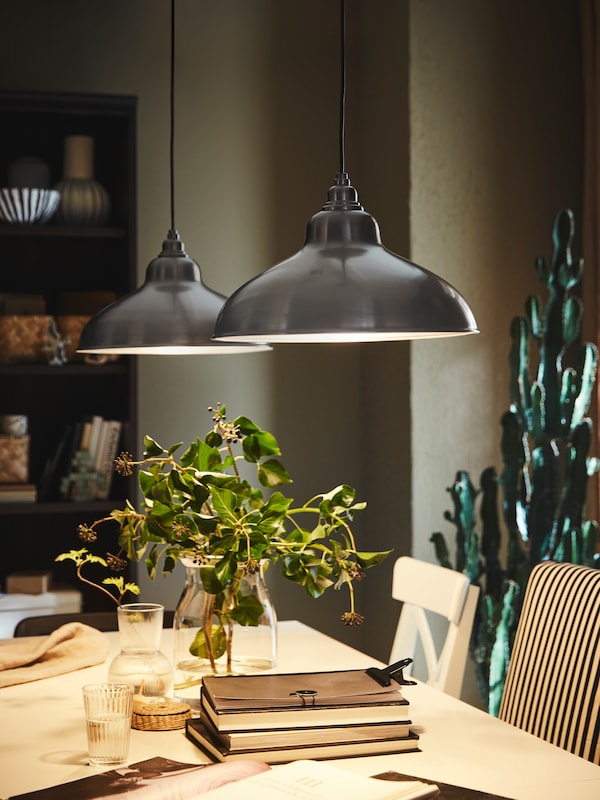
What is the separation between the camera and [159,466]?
1865 mm

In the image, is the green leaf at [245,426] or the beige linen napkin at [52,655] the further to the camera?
the beige linen napkin at [52,655]

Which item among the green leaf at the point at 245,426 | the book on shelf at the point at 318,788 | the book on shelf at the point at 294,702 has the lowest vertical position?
the book on shelf at the point at 318,788

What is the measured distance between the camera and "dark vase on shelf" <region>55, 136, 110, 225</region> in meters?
3.49

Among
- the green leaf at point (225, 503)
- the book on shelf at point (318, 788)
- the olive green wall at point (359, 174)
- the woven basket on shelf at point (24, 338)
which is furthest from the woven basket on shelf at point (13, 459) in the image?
the book on shelf at point (318, 788)

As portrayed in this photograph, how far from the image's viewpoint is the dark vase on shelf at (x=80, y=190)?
3492 millimetres

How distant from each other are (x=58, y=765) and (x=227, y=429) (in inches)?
22.0

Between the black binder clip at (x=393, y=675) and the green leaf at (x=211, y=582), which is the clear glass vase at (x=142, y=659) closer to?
the green leaf at (x=211, y=582)

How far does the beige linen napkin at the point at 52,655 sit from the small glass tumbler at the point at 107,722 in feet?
1.73

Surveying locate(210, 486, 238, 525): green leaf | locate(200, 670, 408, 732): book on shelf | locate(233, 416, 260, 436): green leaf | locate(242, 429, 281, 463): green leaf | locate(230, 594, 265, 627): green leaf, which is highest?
locate(233, 416, 260, 436): green leaf

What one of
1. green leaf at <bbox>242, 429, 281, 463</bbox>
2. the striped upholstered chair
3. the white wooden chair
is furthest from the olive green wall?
green leaf at <bbox>242, 429, 281, 463</bbox>

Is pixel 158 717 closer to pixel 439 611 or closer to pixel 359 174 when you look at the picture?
pixel 439 611

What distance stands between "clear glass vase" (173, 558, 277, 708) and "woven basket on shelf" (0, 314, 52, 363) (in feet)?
5.73

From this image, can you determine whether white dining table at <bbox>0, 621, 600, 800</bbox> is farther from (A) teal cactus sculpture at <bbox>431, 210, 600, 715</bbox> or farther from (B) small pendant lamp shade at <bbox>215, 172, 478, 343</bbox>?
(A) teal cactus sculpture at <bbox>431, 210, 600, 715</bbox>

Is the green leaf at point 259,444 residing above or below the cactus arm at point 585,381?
below
